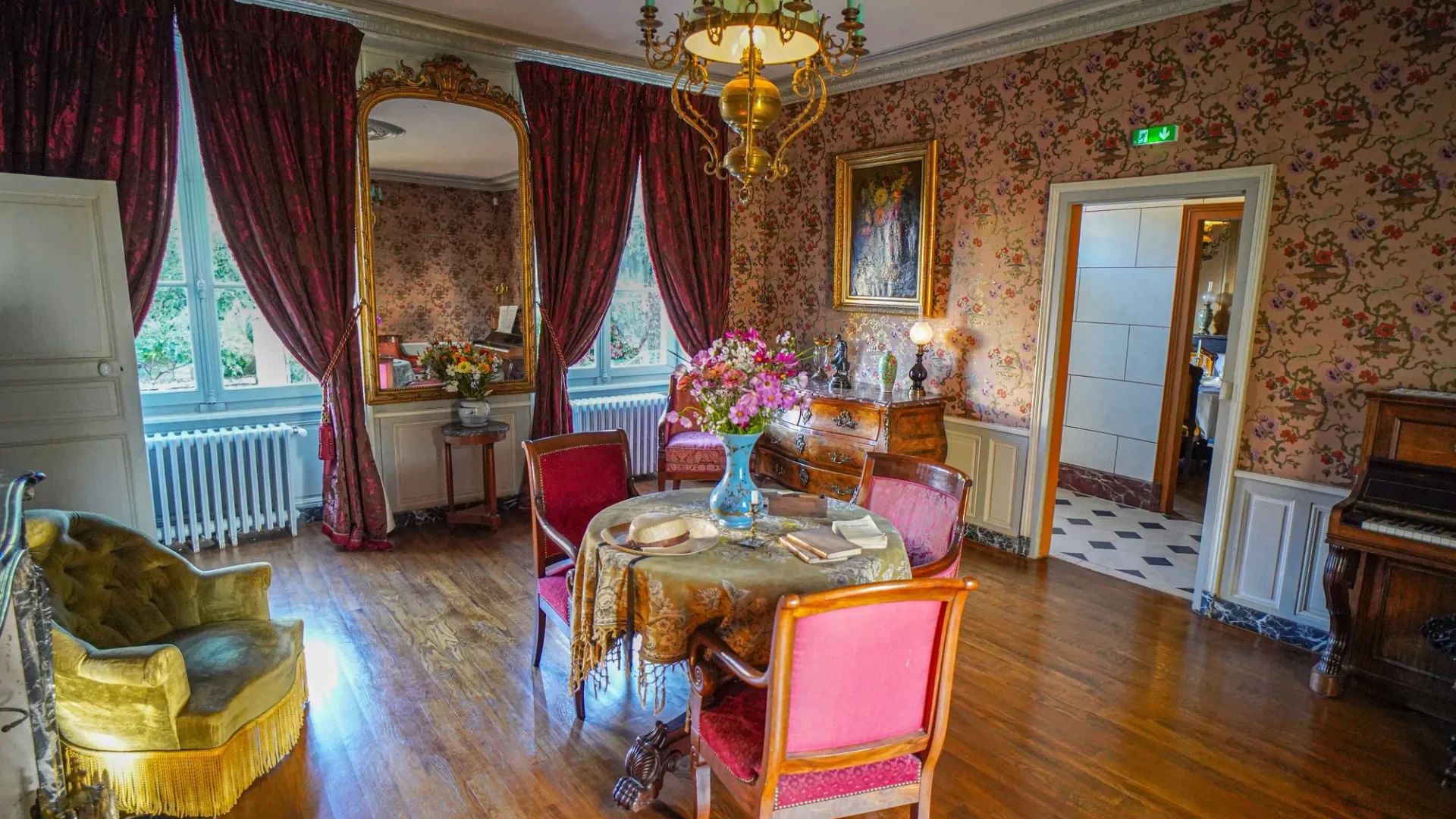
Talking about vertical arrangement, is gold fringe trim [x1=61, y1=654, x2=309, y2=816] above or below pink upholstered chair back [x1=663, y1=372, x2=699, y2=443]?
below

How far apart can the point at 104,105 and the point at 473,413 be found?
2352mm

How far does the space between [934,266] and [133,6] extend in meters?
4.51

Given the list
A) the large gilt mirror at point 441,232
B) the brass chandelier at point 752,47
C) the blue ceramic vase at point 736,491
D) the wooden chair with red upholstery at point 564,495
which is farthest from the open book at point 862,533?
the large gilt mirror at point 441,232

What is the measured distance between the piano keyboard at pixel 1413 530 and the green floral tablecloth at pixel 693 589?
1.89m

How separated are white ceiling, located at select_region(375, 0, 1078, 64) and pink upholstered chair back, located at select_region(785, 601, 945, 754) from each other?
10.6 ft

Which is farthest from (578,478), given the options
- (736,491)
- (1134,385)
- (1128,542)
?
(1134,385)

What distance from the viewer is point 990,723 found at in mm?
2865

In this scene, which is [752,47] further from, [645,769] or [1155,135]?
[1155,135]

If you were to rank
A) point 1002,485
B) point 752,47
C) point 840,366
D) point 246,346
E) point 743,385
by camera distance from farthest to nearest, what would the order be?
point 840,366 → point 1002,485 → point 246,346 → point 743,385 → point 752,47

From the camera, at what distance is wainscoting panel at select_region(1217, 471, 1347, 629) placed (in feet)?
11.2

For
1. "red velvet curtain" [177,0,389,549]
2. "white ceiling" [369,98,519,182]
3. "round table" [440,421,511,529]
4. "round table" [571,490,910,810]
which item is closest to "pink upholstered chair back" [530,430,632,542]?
"round table" [571,490,910,810]

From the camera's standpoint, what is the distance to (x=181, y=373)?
436 cm

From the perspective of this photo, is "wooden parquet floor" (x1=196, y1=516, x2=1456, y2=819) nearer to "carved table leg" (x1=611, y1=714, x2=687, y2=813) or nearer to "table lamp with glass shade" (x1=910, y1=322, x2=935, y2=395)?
"carved table leg" (x1=611, y1=714, x2=687, y2=813)

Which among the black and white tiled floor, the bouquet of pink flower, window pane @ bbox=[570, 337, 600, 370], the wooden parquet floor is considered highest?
the bouquet of pink flower
